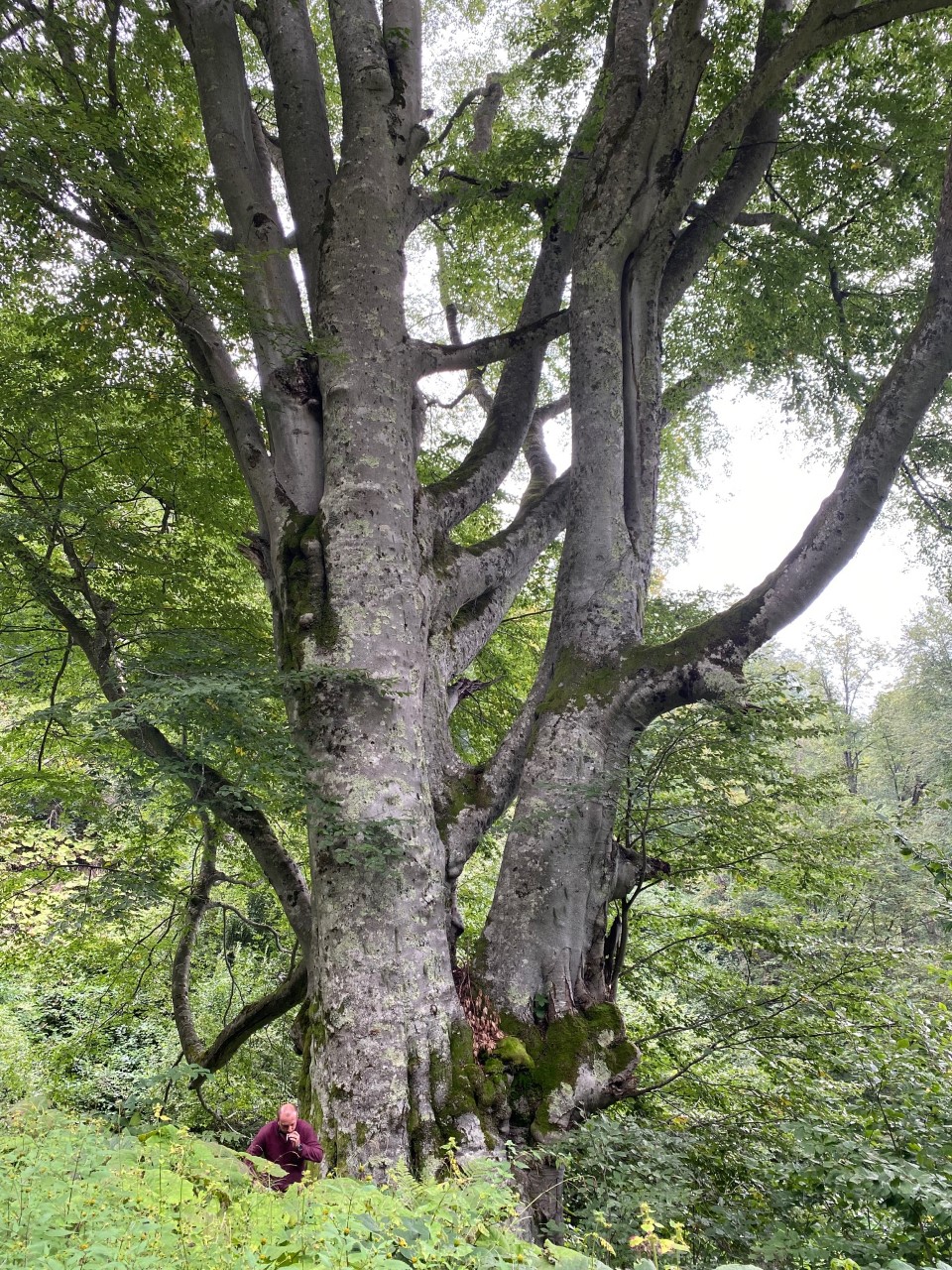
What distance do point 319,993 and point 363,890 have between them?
51 cm

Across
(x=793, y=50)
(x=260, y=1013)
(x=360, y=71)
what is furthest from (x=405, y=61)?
(x=260, y=1013)

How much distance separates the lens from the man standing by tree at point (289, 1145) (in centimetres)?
304

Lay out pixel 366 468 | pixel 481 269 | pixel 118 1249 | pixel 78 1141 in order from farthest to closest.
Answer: pixel 481 269, pixel 366 468, pixel 78 1141, pixel 118 1249

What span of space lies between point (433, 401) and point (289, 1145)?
5.66 metres

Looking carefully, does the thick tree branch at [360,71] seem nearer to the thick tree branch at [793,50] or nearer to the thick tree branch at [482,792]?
the thick tree branch at [793,50]

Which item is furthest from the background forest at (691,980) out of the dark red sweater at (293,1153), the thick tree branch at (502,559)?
the thick tree branch at (502,559)

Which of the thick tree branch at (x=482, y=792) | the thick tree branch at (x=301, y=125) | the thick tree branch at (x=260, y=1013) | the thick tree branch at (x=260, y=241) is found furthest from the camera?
the thick tree branch at (x=301, y=125)

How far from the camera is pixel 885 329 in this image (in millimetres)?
6242

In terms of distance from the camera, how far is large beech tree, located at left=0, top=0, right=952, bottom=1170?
11.6 ft

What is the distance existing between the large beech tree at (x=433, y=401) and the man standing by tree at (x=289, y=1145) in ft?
0.27

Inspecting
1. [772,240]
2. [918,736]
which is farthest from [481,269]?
[918,736]

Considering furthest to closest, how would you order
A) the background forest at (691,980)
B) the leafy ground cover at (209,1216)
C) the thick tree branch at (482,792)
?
the thick tree branch at (482,792) < the background forest at (691,980) < the leafy ground cover at (209,1216)

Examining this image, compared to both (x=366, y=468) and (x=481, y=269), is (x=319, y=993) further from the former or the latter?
(x=481, y=269)

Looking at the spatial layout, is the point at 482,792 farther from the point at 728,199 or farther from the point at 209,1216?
the point at 728,199
